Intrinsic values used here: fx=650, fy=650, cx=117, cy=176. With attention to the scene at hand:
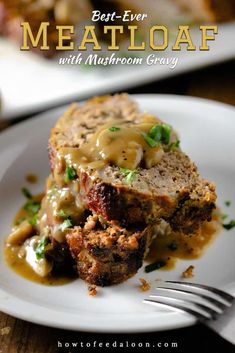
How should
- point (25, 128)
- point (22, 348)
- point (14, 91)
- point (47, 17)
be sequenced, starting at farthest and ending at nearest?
1. point (47, 17)
2. point (14, 91)
3. point (25, 128)
4. point (22, 348)

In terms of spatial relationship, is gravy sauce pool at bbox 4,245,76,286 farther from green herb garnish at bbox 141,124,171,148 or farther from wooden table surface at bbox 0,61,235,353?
green herb garnish at bbox 141,124,171,148

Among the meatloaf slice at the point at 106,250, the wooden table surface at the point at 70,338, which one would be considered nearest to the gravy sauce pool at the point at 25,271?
the meatloaf slice at the point at 106,250

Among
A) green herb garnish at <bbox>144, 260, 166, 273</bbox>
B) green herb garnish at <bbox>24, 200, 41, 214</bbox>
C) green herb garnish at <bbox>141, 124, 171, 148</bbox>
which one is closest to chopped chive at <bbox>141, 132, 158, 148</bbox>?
green herb garnish at <bbox>141, 124, 171, 148</bbox>

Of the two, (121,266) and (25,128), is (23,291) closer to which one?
(121,266)

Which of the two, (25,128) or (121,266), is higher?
(25,128)

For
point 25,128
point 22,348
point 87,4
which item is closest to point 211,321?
point 22,348

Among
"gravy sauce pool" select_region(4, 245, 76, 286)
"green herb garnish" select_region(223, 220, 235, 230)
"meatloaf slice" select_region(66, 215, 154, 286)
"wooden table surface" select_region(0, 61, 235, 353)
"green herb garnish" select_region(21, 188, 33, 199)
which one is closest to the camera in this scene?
"wooden table surface" select_region(0, 61, 235, 353)
